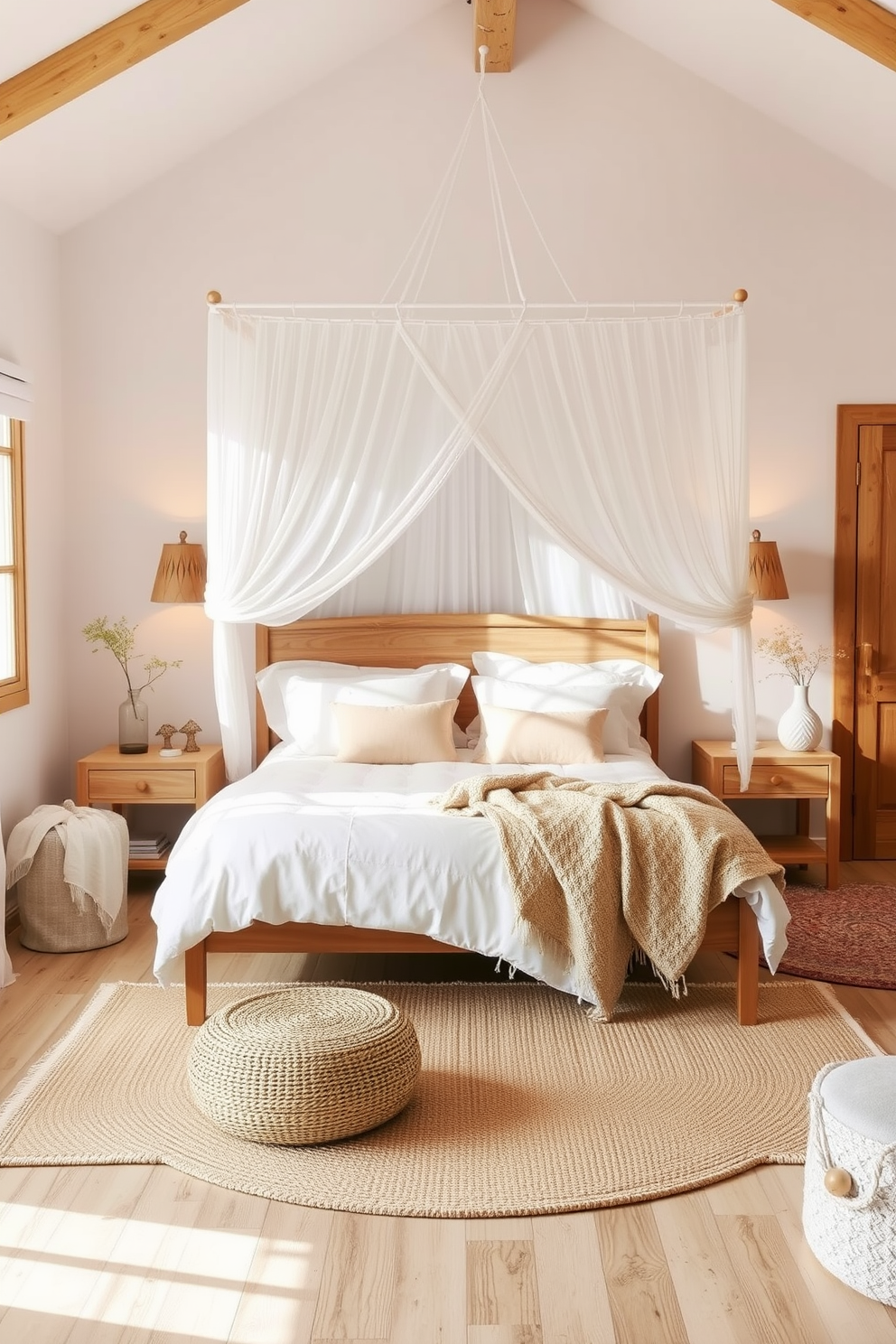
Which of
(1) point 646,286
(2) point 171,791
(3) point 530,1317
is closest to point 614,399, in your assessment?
(1) point 646,286

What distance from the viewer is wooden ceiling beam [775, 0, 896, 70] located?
4074mm

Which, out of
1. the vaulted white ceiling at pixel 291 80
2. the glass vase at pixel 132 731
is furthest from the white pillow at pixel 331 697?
the vaulted white ceiling at pixel 291 80

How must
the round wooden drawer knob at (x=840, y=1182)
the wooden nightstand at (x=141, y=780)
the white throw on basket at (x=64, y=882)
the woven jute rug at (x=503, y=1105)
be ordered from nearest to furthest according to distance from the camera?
the round wooden drawer knob at (x=840, y=1182) < the woven jute rug at (x=503, y=1105) < the white throw on basket at (x=64, y=882) < the wooden nightstand at (x=141, y=780)

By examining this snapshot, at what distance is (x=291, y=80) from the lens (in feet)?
16.7

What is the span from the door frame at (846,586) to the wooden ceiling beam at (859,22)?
155 centimetres

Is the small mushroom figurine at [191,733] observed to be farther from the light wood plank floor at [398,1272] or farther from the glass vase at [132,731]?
the light wood plank floor at [398,1272]

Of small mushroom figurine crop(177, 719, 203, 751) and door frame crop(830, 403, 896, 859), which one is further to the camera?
door frame crop(830, 403, 896, 859)

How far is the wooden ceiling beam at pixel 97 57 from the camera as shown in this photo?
3.90 m

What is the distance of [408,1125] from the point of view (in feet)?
9.94

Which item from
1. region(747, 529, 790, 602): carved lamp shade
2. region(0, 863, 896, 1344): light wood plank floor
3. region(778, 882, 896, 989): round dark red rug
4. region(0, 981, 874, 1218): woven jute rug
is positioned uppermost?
region(747, 529, 790, 602): carved lamp shade

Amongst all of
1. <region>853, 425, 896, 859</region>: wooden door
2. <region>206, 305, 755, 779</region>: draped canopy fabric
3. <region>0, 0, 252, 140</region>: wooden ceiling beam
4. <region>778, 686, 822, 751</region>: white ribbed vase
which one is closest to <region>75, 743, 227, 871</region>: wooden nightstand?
<region>206, 305, 755, 779</region>: draped canopy fabric

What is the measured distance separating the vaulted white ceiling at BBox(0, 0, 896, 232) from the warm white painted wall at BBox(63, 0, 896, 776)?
0.11 m

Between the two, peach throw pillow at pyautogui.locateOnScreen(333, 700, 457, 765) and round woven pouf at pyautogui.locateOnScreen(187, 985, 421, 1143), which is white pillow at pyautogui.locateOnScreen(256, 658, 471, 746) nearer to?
peach throw pillow at pyautogui.locateOnScreen(333, 700, 457, 765)

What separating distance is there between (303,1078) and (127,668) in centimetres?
286
